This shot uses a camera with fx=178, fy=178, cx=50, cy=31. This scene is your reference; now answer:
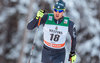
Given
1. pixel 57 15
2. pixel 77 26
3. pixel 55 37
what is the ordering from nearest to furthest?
pixel 57 15, pixel 55 37, pixel 77 26

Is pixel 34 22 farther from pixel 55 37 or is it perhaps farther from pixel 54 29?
pixel 55 37

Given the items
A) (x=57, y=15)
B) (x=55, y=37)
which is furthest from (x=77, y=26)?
(x=57, y=15)

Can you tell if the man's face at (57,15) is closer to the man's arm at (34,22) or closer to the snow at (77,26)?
the man's arm at (34,22)

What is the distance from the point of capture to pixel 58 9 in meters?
4.10

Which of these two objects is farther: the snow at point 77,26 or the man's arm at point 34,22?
the snow at point 77,26

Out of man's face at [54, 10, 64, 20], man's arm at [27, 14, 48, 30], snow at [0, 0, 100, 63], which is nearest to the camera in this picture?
man's face at [54, 10, 64, 20]

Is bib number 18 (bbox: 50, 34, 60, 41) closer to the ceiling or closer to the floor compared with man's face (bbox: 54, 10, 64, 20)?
closer to the floor

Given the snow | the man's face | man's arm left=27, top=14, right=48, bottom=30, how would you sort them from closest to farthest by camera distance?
the man's face
man's arm left=27, top=14, right=48, bottom=30
the snow

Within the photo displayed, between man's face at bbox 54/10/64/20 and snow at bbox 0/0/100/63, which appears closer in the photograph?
man's face at bbox 54/10/64/20

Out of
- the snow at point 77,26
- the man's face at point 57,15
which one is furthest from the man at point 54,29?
the snow at point 77,26

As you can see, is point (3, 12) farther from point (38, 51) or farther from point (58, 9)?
point (58, 9)

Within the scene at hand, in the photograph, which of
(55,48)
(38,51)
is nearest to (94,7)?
(38,51)

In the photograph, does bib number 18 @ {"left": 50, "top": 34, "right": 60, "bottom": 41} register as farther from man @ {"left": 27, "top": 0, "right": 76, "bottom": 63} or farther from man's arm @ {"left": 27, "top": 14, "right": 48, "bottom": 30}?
man's arm @ {"left": 27, "top": 14, "right": 48, "bottom": 30}

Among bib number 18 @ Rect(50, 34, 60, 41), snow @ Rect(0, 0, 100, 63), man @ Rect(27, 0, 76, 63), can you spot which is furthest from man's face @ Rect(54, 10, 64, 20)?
snow @ Rect(0, 0, 100, 63)
